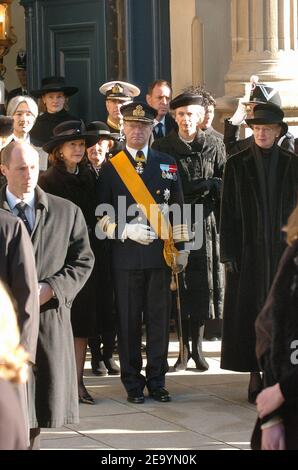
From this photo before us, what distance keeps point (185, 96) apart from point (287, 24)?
7.55 ft

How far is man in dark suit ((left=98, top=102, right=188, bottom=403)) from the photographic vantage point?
9.01 meters

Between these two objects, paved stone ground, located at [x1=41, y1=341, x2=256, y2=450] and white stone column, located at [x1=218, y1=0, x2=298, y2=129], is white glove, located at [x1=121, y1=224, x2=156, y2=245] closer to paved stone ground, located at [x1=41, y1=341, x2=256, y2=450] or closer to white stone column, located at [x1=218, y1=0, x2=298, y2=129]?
paved stone ground, located at [x1=41, y1=341, x2=256, y2=450]

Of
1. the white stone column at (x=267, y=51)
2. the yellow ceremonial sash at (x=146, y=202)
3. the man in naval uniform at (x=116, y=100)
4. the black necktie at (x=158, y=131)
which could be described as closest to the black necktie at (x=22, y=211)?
the yellow ceremonial sash at (x=146, y=202)

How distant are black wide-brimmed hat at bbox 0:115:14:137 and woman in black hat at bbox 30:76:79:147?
1.05m

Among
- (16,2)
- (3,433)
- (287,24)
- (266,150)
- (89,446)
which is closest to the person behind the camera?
(3,433)

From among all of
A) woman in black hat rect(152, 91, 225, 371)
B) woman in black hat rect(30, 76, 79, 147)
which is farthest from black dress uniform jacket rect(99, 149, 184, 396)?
woman in black hat rect(30, 76, 79, 147)

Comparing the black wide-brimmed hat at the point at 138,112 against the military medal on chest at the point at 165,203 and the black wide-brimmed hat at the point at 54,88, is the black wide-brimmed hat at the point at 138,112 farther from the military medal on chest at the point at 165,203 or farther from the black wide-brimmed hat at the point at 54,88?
the black wide-brimmed hat at the point at 54,88

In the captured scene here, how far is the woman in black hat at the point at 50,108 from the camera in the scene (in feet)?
36.3

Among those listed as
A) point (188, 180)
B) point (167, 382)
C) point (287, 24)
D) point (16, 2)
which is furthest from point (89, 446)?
point (16, 2)

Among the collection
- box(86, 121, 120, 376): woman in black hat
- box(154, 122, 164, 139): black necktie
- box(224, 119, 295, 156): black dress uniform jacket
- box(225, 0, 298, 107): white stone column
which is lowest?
box(86, 121, 120, 376): woman in black hat

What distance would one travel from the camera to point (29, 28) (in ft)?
44.4

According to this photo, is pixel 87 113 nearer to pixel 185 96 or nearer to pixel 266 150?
pixel 185 96

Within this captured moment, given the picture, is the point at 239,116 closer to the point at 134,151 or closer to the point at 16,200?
the point at 134,151

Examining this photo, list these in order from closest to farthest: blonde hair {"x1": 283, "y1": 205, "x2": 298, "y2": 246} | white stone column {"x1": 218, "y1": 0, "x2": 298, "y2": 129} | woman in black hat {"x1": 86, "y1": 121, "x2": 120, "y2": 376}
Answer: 1. blonde hair {"x1": 283, "y1": 205, "x2": 298, "y2": 246}
2. woman in black hat {"x1": 86, "y1": 121, "x2": 120, "y2": 376}
3. white stone column {"x1": 218, "y1": 0, "x2": 298, "y2": 129}
